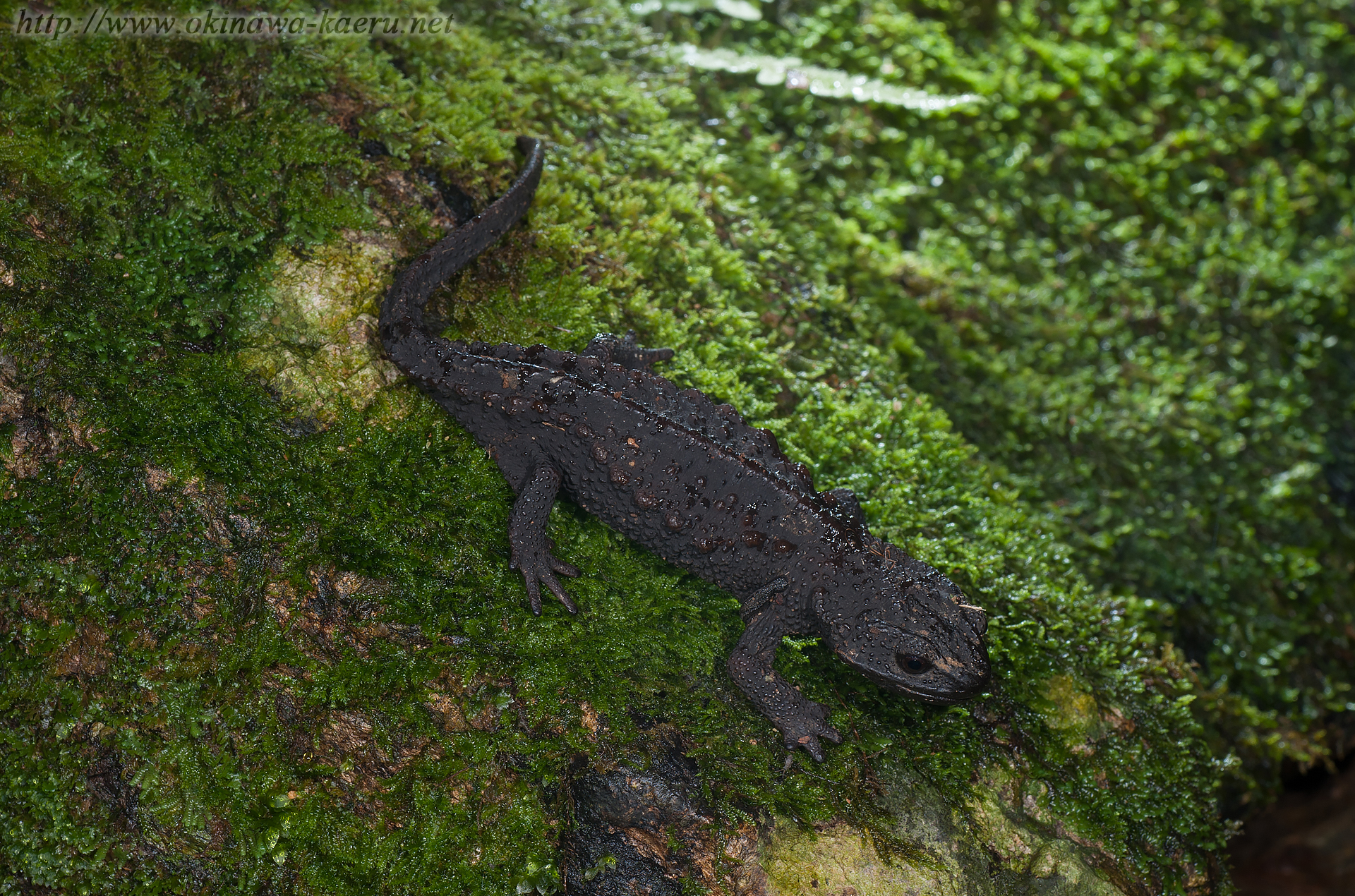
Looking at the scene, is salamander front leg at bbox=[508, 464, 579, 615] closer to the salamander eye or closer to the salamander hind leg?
the salamander hind leg

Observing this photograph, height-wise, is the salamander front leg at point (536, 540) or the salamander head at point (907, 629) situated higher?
the salamander head at point (907, 629)

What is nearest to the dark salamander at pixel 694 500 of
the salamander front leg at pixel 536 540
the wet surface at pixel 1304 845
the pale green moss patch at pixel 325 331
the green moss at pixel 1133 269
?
the salamander front leg at pixel 536 540

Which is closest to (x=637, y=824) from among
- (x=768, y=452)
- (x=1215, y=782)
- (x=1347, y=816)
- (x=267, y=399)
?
(x=768, y=452)

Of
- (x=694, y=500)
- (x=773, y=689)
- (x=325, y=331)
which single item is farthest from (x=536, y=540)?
(x=325, y=331)

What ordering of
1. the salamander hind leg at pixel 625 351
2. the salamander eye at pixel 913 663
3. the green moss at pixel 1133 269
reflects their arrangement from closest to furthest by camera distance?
the salamander eye at pixel 913 663 → the salamander hind leg at pixel 625 351 → the green moss at pixel 1133 269

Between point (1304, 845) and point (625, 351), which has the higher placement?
point (625, 351)

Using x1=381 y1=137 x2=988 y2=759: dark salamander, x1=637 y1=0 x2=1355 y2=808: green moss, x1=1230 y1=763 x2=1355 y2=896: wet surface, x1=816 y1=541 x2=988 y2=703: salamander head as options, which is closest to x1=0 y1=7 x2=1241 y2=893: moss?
x1=381 y1=137 x2=988 y2=759: dark salamander

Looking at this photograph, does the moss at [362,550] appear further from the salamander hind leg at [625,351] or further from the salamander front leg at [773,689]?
the salamander hind leg at [625,351]

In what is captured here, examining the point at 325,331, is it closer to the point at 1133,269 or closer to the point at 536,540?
the point at 536,540
